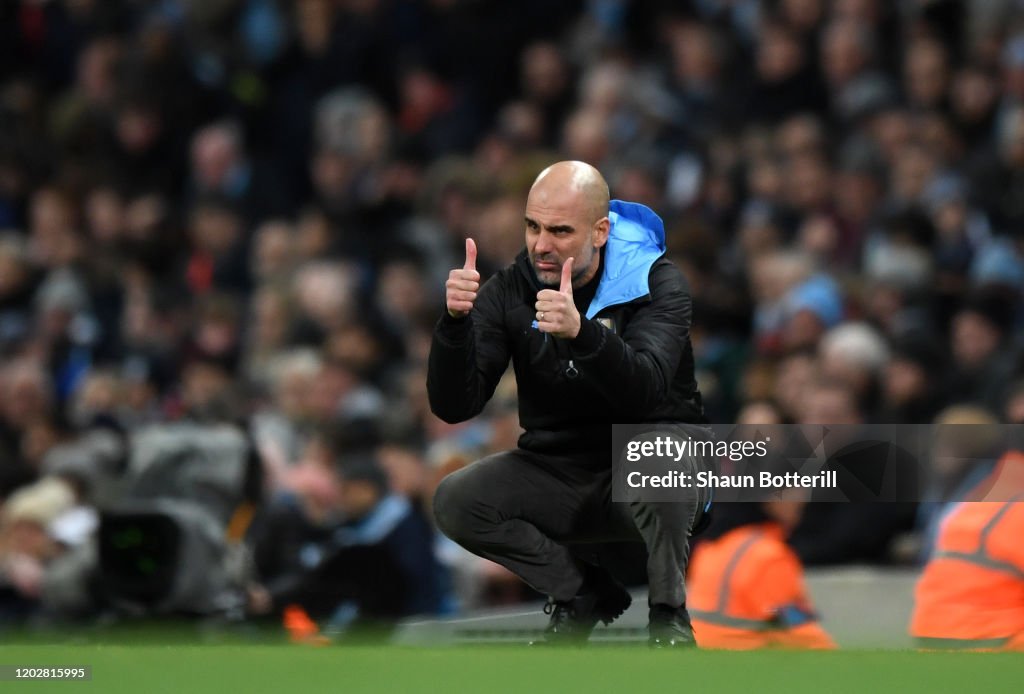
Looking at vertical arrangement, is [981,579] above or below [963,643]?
above

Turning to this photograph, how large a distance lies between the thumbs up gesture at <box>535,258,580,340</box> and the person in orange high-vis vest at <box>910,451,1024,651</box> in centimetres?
177

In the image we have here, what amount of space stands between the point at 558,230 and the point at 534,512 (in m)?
0.80

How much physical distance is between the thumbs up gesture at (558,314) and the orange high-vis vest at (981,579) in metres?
1.77

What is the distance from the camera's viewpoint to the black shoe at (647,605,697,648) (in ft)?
15.2

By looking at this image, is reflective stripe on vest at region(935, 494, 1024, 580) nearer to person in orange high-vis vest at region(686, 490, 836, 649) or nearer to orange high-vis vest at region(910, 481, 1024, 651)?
orange high-vis vest at region(910, 481, 1024, 651)

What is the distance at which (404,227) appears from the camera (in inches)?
436

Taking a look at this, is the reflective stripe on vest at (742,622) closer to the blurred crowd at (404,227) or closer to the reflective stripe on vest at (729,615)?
the reflective stripe on vest at (729,615)

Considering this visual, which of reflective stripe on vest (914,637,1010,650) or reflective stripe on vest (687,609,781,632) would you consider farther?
reflective stripe on vest (687,609,781,632)

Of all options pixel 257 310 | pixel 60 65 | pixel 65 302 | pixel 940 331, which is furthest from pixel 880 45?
pixel 60 65

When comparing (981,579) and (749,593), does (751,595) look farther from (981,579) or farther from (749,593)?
(981,579)

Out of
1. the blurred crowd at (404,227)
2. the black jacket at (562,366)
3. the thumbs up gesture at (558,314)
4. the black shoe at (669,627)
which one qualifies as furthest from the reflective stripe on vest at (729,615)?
the thumbs up gesture at (558,314)

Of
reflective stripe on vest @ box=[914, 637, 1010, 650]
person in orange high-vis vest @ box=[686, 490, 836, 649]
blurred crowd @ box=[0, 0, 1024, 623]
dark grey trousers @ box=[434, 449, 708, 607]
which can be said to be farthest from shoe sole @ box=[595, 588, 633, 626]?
blurred crowd @ box=[0, 0, 1024, 623]

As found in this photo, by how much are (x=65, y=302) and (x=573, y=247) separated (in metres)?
7.40

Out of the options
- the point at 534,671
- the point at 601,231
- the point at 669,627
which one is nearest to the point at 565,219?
the point at 601,231
